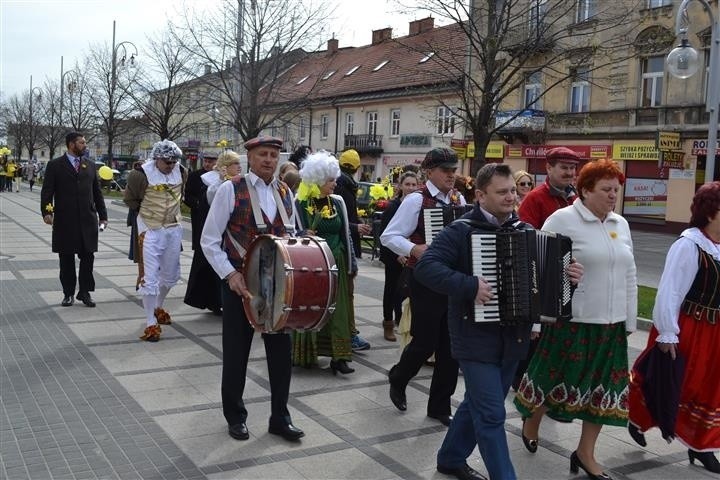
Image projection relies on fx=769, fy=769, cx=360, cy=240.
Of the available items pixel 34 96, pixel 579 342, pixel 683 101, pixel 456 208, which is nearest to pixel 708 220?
pixel 579 342

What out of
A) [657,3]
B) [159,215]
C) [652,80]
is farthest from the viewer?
[652,80]

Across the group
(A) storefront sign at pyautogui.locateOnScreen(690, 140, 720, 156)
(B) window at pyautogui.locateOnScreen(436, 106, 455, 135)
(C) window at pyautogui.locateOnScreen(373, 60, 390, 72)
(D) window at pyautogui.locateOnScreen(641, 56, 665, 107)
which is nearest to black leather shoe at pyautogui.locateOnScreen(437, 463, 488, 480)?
(B) window at pyautogui.locateOnScreen(436, 106, 455, 135)

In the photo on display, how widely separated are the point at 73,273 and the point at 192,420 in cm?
478

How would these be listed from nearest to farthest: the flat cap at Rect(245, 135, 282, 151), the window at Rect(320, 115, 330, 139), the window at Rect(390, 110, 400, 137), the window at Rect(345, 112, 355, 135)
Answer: the flat cap at Rect(245, 135, 282, 151), the window at Rect(390, 110, 400, 137), the window at Rect(345, 112, 355, 135), the window at Rect(320, 115, 330, 139)

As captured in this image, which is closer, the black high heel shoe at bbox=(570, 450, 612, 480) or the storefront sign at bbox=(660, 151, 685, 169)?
the black high heel shoe at bbox=(570, 450, 612, 480)

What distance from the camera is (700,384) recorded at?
489 cm

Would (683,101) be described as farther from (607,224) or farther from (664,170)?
(607,224)

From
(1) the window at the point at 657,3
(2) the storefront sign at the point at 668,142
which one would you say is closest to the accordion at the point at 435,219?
(2) the storefront sign at the point at 668,142

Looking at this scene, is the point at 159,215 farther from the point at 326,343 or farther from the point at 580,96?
the point at 580,96

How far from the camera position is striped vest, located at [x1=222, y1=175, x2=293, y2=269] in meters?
5.03

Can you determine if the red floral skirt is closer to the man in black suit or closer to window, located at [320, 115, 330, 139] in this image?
the man in black suit

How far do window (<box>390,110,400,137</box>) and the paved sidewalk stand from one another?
33.7 meters

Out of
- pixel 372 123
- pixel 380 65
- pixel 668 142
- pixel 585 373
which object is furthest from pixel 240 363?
pixel 380 65

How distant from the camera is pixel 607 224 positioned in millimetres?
4617
